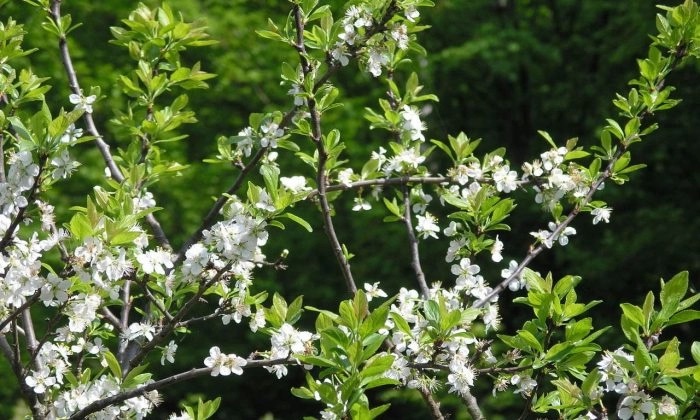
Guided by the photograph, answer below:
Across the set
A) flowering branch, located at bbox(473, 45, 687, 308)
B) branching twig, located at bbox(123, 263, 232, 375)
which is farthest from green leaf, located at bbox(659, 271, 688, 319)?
branching twig, located at bbox(123, 263, 232, 375)

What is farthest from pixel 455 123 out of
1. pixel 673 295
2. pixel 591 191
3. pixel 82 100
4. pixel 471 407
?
pixel 673 295

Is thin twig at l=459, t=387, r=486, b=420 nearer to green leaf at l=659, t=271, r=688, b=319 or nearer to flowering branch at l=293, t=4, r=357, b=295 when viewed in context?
flowering branch at l=293, t=4, r=357, b=295

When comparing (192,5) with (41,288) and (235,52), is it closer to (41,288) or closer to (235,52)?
(235,52)

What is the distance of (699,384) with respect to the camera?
171 cm

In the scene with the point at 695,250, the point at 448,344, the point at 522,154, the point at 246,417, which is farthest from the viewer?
the point at 246,417

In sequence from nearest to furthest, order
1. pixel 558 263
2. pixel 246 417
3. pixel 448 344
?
pixel 448 344, pixel 558 263, pixel 246 417

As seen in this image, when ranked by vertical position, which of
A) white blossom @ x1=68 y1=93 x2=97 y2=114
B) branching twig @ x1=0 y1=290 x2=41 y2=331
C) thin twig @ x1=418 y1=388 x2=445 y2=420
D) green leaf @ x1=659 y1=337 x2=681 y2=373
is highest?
white blossom @ x1=68 y1=93 x2=97 y2=114

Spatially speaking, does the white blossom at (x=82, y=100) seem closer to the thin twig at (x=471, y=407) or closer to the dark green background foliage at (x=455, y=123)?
the thin twig at (x=471, y=407)

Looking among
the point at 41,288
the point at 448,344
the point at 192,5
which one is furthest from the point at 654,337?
the point at 192,5

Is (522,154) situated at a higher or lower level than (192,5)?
lower

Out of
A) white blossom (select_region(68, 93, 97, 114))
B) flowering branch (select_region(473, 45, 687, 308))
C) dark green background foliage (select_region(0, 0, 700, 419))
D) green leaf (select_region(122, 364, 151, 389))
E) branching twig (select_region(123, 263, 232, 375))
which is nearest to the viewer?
branching twig (select_region(123, 263, 232, 375))

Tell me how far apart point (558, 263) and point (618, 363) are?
646cm

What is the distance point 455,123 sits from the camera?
30.1 ft

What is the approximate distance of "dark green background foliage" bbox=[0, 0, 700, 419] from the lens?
25.5 ft
